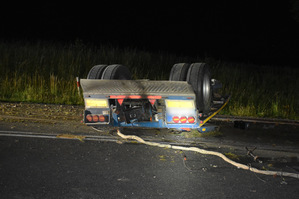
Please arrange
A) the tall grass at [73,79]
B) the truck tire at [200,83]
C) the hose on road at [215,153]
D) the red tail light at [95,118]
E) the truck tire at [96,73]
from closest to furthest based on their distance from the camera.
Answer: the hose on road at [215,153], the red tail light at [95,118], the truck tire at [200,83], the truck tire at [96,73], the tall grass at [73,79]

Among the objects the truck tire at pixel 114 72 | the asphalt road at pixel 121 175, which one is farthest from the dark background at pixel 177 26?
the asphalt road at pixel 121 175

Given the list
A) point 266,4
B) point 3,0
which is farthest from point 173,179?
point 266,4

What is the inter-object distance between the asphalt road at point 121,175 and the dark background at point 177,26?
25724 mm

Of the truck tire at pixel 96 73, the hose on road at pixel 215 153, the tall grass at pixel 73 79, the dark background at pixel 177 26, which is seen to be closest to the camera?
the hose on road at pixel 215 153

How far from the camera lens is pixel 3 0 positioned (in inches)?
1304

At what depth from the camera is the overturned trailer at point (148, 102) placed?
6.63 m

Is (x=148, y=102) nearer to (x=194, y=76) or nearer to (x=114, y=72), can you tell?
(x=194, y=76)

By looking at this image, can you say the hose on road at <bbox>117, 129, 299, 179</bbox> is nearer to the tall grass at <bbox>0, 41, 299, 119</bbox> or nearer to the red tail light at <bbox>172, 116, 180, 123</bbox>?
the red tail light at <bbox>172, 116, 180, 123</bbox>

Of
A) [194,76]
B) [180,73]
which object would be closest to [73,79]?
[180,73]

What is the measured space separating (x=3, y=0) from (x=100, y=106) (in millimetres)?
29529

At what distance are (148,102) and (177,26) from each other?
35.4 metres

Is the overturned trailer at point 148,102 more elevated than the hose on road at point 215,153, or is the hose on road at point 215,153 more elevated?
the overturned trailer at point 148,102

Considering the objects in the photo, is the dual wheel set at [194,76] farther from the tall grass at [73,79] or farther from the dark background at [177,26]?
the dark background at [177,26]

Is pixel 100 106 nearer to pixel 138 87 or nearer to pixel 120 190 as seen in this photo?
pixel 138 87
